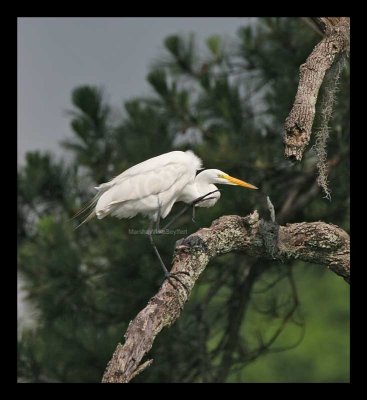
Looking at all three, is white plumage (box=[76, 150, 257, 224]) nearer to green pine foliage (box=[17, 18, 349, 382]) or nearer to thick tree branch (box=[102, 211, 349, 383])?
thick tree branch (box=[102, 211, 349, 383])

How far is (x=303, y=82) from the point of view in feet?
6.23

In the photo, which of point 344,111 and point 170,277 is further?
point 344,111

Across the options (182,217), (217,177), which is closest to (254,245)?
(217,177)

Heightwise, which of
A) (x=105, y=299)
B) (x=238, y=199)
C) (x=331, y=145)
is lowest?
(x=105, y=299)

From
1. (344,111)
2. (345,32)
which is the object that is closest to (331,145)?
(344,111)

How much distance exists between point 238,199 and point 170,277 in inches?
56.4

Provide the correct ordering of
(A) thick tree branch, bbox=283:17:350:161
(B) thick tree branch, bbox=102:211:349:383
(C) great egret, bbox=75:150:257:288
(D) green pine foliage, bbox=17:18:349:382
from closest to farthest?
(A) thick tree branch, bbox=283:17:350:161
(B) thick tree branch, bbox=102:211:349:383
(C) great egret, bbox=75:150:257:288
(D) green pine foliage, bbox=17:18:349:382

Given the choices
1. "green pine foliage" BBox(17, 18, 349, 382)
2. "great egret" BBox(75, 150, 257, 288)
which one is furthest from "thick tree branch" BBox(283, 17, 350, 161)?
"green pine foliage" BBox(17, 18, 349, 382)

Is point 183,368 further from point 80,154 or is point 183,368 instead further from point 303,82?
point 303,82

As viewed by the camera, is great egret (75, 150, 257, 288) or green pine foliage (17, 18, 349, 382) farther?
green pine foliage (17, 18, 349, 382)

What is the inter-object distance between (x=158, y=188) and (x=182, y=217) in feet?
2.90

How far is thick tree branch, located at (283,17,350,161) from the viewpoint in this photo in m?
1.72

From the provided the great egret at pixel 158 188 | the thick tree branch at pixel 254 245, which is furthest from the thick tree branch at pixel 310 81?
the great egret at pixel 158 188

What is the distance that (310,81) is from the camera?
1903 millimetres
